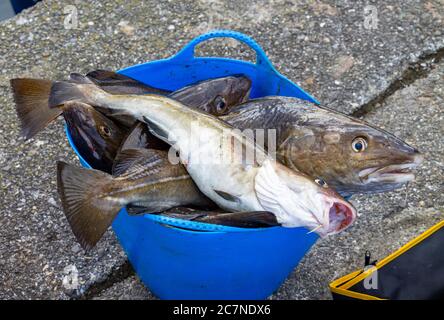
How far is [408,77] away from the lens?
11.4 ft

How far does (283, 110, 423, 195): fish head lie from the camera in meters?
2.03

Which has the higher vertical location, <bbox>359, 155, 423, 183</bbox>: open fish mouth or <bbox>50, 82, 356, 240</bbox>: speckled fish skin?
<bbox>359, 155, 423, 183</bbox>: open fish mouth

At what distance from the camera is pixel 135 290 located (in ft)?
8.72

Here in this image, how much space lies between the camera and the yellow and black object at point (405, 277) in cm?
228

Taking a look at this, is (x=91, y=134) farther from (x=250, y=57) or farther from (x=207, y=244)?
(x=250, y=57)

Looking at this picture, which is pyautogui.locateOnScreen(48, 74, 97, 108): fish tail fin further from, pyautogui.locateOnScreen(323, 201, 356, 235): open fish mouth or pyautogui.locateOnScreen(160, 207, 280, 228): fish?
pyautogui.locateOnScreen(323, 201, 356, 235): open fish mouth

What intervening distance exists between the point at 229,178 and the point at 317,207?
32cm

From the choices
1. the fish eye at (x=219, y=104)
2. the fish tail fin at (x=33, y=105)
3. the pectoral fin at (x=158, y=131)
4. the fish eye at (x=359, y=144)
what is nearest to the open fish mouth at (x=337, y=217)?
the fish eye at (x=359, y=144)

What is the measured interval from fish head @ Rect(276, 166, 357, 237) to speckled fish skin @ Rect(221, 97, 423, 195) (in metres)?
0.16

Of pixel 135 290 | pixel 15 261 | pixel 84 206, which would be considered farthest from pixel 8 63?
pixel 84 206

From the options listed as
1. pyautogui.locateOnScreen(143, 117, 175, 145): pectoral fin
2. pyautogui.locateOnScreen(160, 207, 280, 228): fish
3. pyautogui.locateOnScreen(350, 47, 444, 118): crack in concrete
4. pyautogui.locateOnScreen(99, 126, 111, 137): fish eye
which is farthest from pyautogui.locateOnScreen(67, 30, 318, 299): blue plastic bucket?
pyautogui.locateOnScreen(350, 47, 444, 118): crack in concrete

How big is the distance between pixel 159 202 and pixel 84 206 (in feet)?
0.81

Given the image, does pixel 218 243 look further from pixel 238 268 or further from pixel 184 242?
pixel 238 268

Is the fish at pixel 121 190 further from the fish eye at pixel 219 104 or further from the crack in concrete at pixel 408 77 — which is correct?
the crack in concrete at pixel 408 77
